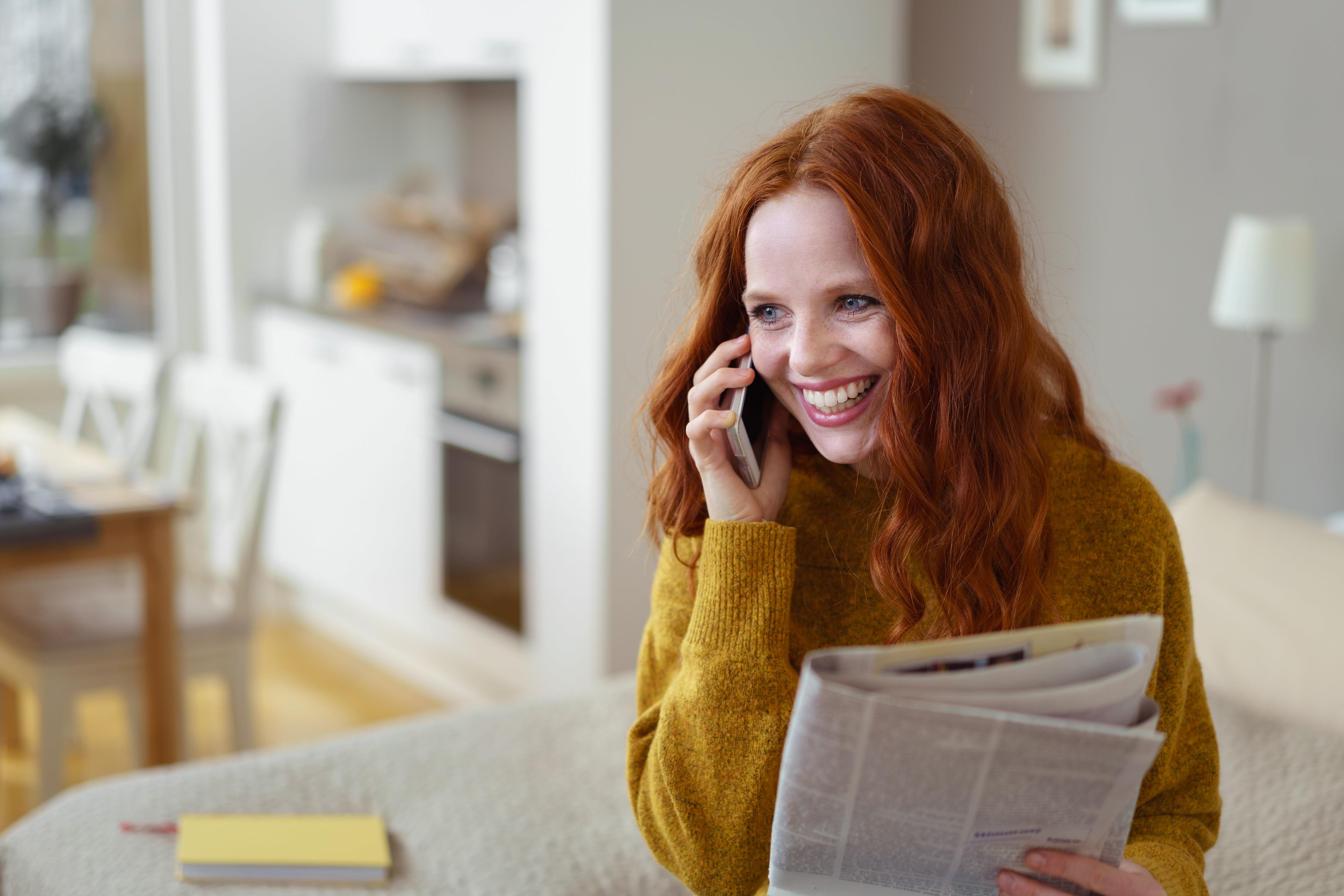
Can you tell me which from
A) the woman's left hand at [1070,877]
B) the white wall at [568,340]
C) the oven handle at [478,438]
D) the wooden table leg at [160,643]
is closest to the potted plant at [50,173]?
the oven handle at [478,438]

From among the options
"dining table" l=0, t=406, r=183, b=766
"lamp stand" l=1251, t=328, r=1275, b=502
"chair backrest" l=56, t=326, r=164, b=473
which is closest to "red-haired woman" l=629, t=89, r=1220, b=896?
"dining table" l=0, t=406, r=183, b=766

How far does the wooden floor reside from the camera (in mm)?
2994

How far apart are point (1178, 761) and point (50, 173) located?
3.82 metres

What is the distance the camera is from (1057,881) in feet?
2.96

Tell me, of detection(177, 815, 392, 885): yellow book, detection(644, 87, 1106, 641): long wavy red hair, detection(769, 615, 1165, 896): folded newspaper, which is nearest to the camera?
detection(769, 615, 1165, 896): folded newspaper

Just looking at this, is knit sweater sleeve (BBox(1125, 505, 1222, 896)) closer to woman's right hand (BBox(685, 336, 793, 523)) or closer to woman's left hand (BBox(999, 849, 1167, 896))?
woman's left hand (BBox(999, 849, 1167, 896))

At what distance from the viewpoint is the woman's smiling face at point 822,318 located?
104 cm

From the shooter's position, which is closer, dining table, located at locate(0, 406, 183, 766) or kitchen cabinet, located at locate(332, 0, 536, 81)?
dining table, located at locate(0, 406, 183, 766)

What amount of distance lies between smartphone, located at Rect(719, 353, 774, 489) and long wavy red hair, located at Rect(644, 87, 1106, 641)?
118 millimetres

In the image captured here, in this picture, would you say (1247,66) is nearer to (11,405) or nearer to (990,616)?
(990,616)

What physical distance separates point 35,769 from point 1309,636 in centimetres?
220

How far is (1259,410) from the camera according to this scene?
2.71 meters

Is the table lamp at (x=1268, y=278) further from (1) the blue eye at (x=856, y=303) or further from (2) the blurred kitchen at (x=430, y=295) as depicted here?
(1) the blue eye at (x=856, y=303)

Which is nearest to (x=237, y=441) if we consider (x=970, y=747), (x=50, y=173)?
(x=50, y=173)
